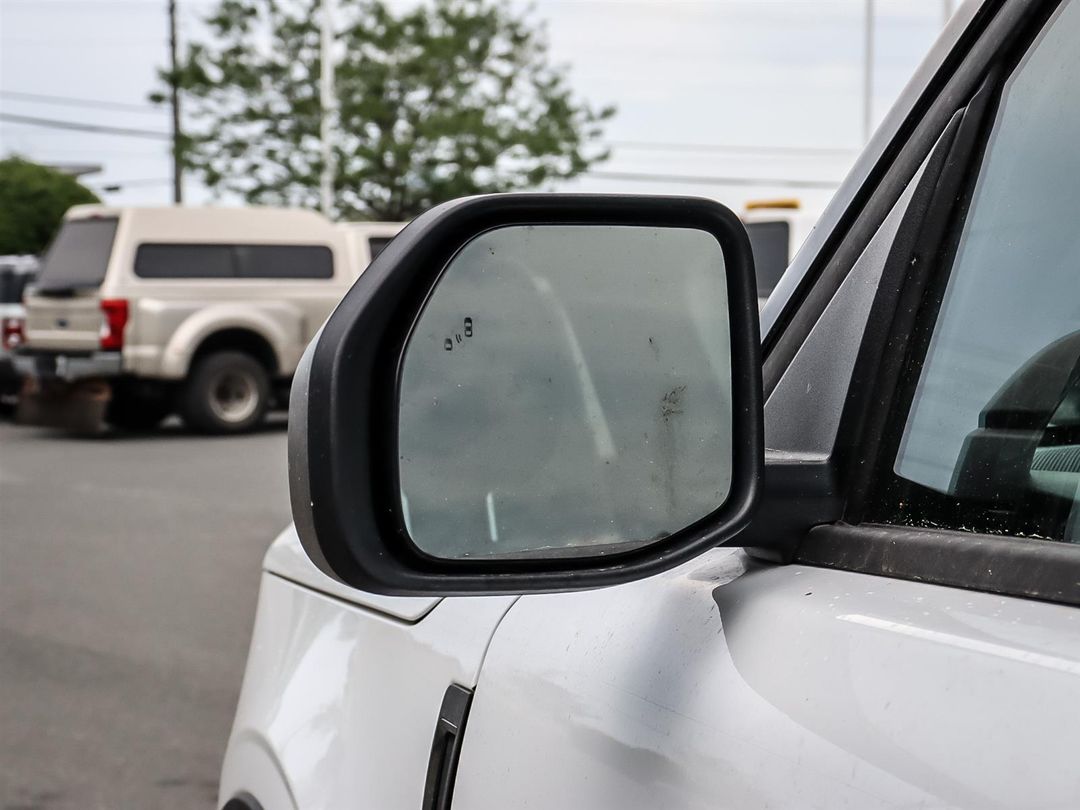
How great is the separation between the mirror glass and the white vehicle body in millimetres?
110

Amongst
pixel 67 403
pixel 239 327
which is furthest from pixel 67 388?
pixel 239 327

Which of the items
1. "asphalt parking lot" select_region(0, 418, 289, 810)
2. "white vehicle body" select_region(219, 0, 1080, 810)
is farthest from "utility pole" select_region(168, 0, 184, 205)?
"white vehicle body" select_region(219, 0, 1080, 810)

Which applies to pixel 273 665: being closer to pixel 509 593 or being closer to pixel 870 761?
pixel 509 593

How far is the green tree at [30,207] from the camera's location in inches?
1848

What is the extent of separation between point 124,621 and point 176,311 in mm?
9224

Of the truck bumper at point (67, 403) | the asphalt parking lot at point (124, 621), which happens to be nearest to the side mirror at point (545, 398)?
the asphalt parking lot at point (124, 621)

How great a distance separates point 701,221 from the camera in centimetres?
126

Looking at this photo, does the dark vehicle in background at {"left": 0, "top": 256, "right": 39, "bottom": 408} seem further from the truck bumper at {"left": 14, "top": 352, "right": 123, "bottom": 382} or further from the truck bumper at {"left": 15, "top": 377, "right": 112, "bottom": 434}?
the truck bumper at {"left": 14, "top": 352, "right": 123, "bottom": 382}

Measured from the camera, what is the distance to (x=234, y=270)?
1617cm

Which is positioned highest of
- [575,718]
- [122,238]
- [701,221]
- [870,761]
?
[701,221]

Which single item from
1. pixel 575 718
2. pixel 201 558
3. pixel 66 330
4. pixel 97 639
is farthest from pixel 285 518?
pixel 575 718

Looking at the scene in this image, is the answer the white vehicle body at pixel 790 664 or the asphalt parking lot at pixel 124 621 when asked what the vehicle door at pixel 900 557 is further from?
the asphalt parking lot at pixel 124 621

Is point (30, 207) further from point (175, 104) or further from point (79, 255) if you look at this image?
point (79, 255)

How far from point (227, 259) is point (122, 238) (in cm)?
121
